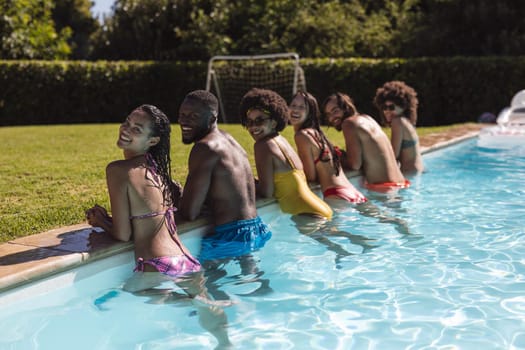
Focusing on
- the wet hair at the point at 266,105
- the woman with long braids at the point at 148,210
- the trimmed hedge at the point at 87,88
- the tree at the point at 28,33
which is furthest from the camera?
the tree at the point at 28,33

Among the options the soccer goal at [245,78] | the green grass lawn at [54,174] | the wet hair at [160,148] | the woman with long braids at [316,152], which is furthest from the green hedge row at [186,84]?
the wet hair at [160,148]

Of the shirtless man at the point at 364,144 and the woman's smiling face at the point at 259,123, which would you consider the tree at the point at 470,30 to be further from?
the woman's smiling face at the point at 259,123

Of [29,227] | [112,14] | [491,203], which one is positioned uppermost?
[112,14]

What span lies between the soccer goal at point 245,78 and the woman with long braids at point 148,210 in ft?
46.1

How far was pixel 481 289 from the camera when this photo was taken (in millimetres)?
4801

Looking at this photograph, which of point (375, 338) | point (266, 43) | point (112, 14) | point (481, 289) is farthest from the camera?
point (112, 14)

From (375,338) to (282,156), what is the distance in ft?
8.12

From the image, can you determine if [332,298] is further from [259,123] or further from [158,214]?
[259,123]

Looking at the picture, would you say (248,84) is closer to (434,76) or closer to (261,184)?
(434,76)

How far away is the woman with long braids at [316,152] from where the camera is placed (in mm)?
6645

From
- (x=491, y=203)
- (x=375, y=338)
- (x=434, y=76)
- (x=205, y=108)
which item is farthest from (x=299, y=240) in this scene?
(x=434, y=76)

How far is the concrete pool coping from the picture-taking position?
4.01m

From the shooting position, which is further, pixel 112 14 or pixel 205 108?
pixel 112 14

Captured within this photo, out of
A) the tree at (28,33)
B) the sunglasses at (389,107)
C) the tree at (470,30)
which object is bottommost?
the sunglasses at (389,107)
